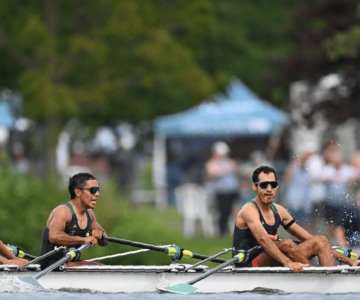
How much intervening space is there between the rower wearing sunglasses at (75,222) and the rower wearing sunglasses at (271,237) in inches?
69.2

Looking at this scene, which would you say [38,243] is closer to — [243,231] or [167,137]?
[243,231]

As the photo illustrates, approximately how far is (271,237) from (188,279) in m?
1.05

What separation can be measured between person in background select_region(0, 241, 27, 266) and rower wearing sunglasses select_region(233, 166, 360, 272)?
2569 mm

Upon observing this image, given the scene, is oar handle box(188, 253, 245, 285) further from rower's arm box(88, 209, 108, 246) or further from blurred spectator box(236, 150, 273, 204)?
blurred spectator box(236, 150, 273, 204)

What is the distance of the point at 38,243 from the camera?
2788 cm

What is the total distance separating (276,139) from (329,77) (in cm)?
816

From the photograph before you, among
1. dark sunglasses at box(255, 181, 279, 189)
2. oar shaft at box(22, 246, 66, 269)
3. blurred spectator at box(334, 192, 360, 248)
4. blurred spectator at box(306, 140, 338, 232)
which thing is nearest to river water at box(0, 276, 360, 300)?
oar shaft at box(22, 246, 66, 269)

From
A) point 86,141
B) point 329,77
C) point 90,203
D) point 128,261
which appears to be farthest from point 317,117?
point 86,141

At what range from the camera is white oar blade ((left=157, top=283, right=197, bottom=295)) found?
2183cm

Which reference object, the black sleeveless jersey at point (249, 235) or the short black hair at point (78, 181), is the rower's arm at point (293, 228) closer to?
the black sleeveless jersey at point (249, 235)

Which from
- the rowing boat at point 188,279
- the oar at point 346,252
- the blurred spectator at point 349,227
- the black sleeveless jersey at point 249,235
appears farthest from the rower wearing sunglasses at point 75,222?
the blurred spectator at point 349,227

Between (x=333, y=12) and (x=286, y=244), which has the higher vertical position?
(x=333, y=12)

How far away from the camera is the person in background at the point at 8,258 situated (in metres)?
22.9

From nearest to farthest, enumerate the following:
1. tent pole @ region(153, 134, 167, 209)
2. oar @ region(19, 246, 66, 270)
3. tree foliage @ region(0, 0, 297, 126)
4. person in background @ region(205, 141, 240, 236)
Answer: oar @ region(19, 246, 66, 270)
person in background @ region(205, 141, 240, 236)
tree foliage @ region(0, 0, 297, 126)
tent pole @ region(153, 134, 167, 209)
